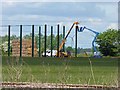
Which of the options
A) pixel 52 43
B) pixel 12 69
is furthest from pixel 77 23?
pixel 12 69

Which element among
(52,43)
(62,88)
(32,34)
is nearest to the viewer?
(62,88)

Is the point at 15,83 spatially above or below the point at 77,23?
below

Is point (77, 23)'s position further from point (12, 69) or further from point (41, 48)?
→ point (12, 69)

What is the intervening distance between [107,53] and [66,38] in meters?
4.26

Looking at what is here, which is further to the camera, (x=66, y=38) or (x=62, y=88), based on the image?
(x=66, y=38)

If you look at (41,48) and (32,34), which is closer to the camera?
(32,34)

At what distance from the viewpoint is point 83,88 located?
21.7ft

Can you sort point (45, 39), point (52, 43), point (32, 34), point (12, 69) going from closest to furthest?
point (12, 69)
point (32, 34)
point (45, 39)
point (52, 43)

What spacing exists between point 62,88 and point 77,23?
1828cm

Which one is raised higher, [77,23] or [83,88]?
[77,23]

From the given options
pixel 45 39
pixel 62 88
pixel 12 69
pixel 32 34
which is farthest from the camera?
pixel 45 39

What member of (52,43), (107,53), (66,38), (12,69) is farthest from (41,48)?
(12,69)

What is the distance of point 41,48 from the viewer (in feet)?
90.9

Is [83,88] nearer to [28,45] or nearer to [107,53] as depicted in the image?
[28,45]
